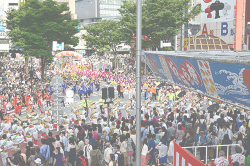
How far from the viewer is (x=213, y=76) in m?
6.84

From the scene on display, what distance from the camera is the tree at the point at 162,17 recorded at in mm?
33781

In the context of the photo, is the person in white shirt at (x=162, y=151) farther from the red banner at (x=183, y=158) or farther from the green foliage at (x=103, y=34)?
the green foliage at (x=103, y=34)

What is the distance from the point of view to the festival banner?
19.5 ft

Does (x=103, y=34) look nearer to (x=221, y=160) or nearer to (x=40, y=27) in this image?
(x=40, y=27)

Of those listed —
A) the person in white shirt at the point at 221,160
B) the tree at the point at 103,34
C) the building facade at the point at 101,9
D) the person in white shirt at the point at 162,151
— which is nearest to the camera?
the person in white shirt at the point at 221,160

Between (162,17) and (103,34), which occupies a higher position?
(103,34)

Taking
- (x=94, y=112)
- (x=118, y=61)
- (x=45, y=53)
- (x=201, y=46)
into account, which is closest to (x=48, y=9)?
(x=45, y=53)

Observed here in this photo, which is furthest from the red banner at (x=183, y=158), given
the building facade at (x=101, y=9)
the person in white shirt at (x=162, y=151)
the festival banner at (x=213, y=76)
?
the building facade at (x=101, y=9)

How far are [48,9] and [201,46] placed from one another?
71.4 ft

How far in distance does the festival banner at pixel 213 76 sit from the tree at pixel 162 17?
26.0 metres

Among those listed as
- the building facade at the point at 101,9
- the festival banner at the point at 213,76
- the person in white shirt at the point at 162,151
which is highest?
the building facade at the point at 101,9

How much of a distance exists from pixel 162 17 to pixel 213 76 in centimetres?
2869

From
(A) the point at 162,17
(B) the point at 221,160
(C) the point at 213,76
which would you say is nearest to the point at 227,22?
(A) the point at 162,17

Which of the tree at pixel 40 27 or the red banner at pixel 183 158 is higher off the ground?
the tree at pixel 40 27
